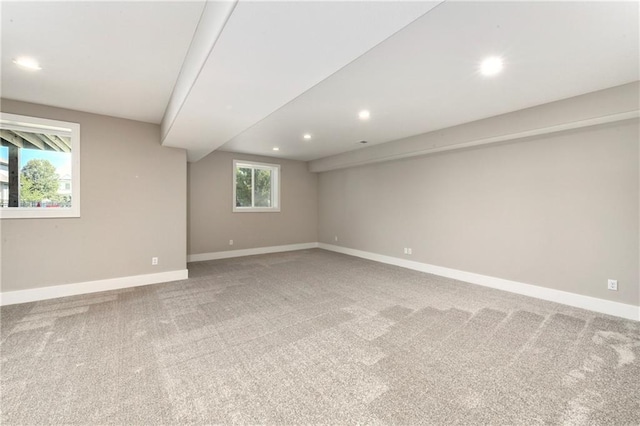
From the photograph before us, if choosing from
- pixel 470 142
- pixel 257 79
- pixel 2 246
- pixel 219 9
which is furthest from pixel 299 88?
pixel 2 246

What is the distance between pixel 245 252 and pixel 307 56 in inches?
215

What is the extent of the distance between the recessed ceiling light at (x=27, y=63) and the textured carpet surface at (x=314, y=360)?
2.53 m

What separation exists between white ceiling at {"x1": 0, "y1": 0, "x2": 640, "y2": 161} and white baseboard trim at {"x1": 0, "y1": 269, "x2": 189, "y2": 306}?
2.28m

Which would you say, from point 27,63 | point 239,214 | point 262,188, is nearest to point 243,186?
point 262,188

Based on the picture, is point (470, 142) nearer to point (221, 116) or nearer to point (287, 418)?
point (221, 116)

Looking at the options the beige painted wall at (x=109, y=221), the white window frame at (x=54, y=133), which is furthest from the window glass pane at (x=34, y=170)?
the beige painted wall at (x=109, y=221)

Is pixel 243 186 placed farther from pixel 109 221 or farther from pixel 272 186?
pixel 109 221

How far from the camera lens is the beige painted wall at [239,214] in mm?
5789

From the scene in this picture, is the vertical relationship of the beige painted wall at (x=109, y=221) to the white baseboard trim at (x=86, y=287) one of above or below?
above

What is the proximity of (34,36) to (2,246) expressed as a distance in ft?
8.91

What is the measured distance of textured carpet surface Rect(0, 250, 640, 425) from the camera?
1.59m

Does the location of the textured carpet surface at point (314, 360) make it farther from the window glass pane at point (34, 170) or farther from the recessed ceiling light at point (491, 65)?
the recessed ceiling light at point (491, 65)

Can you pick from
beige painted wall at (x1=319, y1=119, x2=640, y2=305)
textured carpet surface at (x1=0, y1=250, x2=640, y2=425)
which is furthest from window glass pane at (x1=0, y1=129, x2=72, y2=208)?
beige painted wall at (x1=319, y1=119, x2=640, y2=305)

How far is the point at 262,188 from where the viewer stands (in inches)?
273
